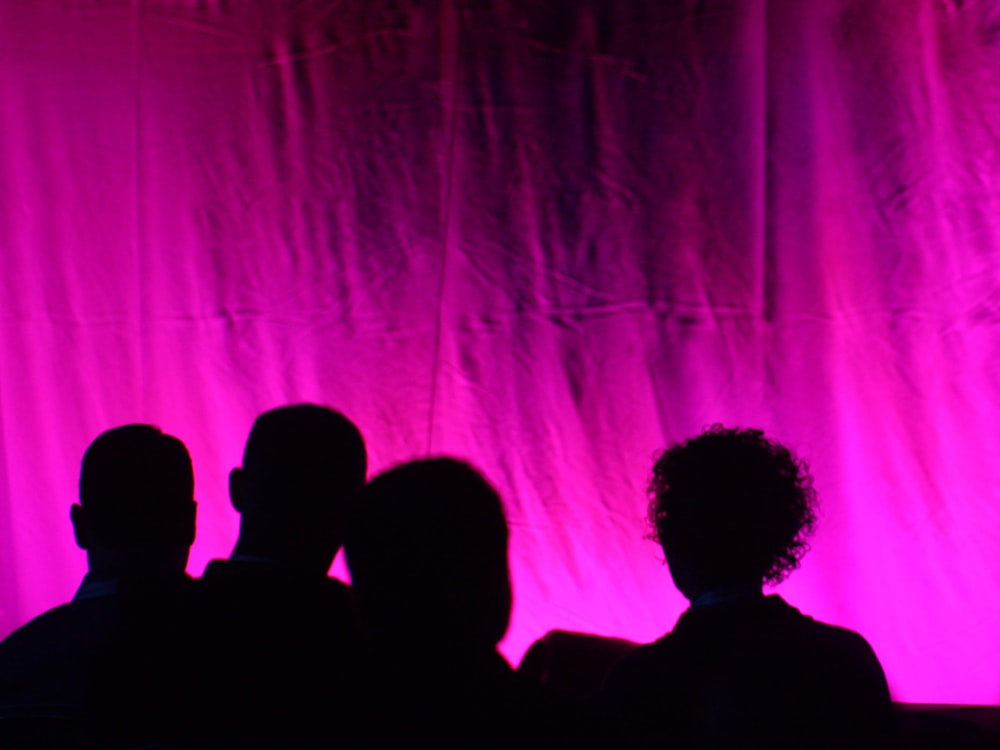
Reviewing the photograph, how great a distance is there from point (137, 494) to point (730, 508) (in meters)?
0.89

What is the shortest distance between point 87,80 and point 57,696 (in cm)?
146

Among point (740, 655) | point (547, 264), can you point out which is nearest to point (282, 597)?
point (740, 655)

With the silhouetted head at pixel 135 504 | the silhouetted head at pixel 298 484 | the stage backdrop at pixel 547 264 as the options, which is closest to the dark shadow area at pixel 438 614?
the silhouetted head at pixel 298 484

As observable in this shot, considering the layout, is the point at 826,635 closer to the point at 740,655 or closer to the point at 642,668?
the point at 740,655

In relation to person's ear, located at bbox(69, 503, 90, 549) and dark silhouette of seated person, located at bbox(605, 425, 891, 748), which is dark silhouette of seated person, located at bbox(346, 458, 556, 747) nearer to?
dark silhouette of seated person, located at bbox(605, 425, 891, 748)

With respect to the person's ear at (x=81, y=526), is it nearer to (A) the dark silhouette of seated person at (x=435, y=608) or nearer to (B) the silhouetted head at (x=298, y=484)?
(B) the silhouetted head at (x=298, y=484)

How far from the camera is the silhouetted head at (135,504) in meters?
1.53

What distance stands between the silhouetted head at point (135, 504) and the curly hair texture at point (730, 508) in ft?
2.42

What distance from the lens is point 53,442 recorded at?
2289 mm

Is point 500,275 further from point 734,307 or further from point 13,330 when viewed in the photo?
point 13,330

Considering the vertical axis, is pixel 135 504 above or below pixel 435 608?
above

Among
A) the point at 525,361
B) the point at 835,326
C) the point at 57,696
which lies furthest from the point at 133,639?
the point at 835,326

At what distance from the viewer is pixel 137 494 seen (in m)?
1.57

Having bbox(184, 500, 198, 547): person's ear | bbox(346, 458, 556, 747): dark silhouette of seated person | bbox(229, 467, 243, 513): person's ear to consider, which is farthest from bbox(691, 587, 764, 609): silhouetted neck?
bbox(184, 500, 198, 547): person's ear
